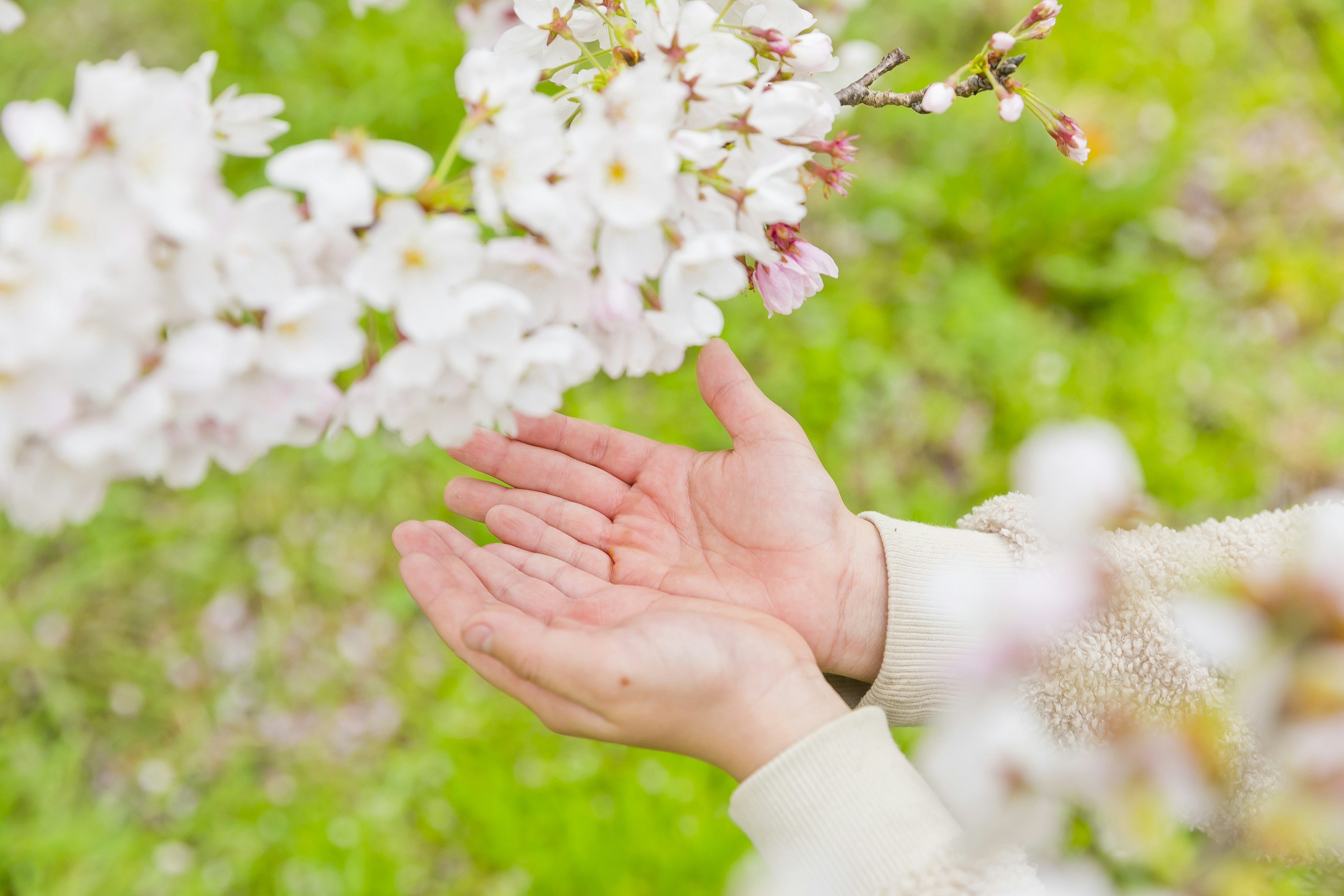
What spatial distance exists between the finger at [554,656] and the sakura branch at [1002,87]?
818 mm

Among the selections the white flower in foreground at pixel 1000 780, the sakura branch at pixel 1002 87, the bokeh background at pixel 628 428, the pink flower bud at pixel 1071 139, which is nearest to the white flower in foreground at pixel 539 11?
the sakura branch at pixel 1002 87

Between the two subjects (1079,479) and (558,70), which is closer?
(1079,479)

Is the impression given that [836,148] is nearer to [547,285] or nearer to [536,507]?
[547,285]

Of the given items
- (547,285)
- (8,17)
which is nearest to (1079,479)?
(547,285)

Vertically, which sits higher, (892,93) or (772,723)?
(892,93)

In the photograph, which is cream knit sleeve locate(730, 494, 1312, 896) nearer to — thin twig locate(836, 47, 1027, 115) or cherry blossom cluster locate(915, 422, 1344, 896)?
cherry blossom cluster locate(915, 422, 1344, 896)

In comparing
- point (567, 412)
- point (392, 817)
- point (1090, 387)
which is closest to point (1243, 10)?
point (1090, 387)

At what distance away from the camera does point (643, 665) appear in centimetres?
113

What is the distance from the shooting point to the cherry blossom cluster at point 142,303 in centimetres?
71

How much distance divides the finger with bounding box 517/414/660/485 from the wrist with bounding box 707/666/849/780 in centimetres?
55

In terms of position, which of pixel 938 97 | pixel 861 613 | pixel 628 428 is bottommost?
pixel 628 428

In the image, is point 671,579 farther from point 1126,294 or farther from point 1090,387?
point 1126,294

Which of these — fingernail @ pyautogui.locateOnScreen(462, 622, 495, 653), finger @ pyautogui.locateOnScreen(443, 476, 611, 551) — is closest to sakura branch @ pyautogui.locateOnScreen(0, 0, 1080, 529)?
fingernail @ pyautogui.locateOnScreen(462, 622, 495, 653)

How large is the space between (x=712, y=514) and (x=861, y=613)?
0.32 metres
